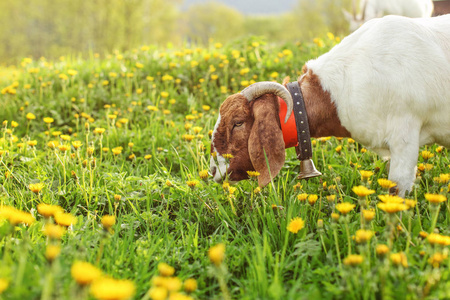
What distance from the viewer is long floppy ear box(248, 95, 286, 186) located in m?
2.95

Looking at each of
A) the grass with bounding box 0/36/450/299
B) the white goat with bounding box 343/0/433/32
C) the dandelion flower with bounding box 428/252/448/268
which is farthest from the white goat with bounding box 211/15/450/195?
the white goat with bounding box 343/0/433/32

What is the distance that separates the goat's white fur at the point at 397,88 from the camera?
9.11 feet

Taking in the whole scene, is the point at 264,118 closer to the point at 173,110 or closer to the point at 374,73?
the point at 374,73

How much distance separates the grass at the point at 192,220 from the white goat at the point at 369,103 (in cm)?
20

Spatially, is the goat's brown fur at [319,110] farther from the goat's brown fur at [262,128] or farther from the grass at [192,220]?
the grass at [192,220]

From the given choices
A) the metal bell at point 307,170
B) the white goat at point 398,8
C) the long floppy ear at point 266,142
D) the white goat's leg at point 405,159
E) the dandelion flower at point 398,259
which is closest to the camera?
the dandelion flower at point 398,259

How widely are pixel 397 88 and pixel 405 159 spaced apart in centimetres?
49

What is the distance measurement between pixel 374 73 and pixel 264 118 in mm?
831

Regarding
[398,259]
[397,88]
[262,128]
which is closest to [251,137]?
[262,128]

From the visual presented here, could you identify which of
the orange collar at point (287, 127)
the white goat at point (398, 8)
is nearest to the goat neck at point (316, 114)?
the orange collar at point (287, 127)

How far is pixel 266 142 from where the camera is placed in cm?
296

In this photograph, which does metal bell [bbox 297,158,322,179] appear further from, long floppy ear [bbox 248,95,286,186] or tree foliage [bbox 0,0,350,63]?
tree foliage [bbox 0,0,350,63]

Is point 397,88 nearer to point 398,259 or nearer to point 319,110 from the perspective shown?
point 319,110

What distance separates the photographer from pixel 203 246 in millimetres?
2574
